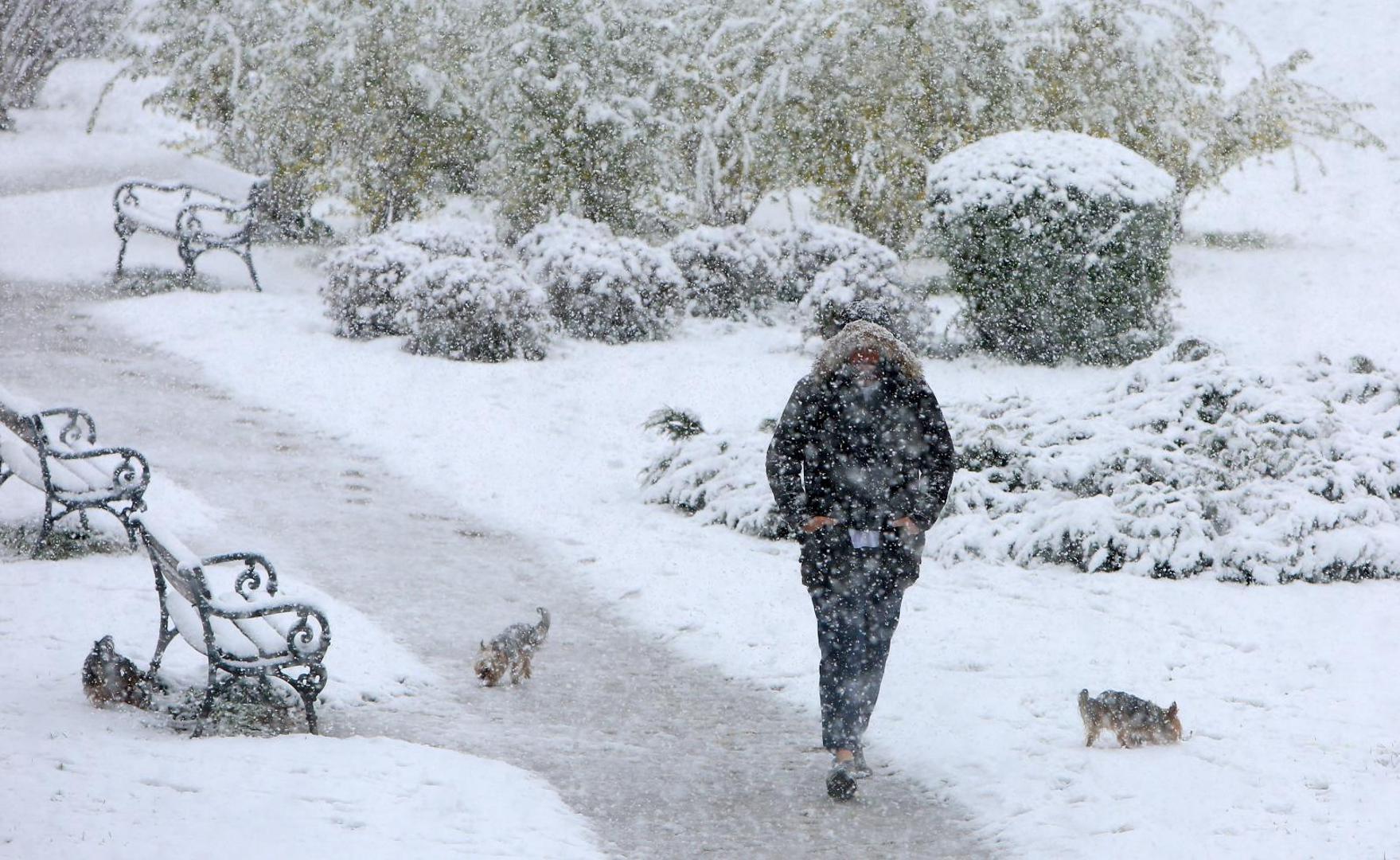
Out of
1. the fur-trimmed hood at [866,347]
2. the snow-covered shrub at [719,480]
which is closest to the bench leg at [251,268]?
the snow-covered shrub at [719,480]

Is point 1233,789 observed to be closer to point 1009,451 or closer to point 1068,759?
point 1068,759

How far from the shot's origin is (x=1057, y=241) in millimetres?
11523

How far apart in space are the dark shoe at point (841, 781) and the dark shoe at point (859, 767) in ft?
0.05

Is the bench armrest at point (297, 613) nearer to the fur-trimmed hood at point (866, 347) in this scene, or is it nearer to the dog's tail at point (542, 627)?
the dog's tail at point (542, 627)

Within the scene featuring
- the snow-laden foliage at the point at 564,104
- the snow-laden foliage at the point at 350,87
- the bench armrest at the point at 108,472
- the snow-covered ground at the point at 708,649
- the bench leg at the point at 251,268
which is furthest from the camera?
the snow-laden foliage at the point at 350,87

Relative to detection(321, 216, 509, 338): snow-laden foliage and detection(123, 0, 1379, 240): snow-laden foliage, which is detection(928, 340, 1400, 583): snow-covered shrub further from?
detection(123, 0, 1379, 240): snow-laden foliage

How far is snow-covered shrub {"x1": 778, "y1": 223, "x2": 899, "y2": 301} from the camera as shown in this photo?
1448 cm

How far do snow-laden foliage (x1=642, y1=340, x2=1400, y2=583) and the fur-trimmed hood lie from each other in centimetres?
318

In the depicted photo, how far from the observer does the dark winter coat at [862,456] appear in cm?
477

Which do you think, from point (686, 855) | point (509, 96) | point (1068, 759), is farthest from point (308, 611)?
point (509, 96)

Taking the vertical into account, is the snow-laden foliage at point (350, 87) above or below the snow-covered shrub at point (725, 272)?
above

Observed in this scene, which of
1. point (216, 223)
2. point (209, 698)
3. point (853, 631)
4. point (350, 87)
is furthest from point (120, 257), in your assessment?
point (853, 631)

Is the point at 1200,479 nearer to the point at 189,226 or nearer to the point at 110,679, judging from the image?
the point at 110,679

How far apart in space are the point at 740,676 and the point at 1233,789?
2.27m
